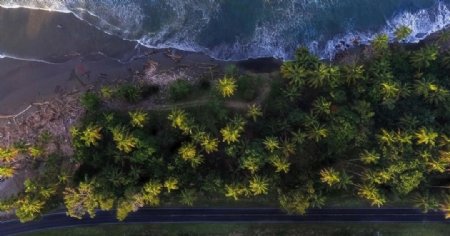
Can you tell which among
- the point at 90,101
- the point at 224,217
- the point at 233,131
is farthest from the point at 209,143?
the point at 90,101

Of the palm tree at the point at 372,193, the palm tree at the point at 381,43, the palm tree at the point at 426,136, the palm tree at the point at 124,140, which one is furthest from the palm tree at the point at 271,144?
the palm tree at the point at 381,43

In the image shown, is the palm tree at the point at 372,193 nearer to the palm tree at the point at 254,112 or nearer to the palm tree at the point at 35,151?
the palm tree at the point at 254,112

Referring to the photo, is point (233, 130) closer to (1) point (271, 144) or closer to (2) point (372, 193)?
(1) point (271, 144)

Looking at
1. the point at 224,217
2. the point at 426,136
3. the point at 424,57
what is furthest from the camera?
the point at 224,217

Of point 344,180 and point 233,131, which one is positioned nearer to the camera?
point 233,131

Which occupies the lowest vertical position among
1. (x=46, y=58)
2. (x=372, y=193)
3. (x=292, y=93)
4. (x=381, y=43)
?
(x=372, y=193)

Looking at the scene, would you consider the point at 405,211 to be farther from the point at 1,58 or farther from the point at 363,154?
the point at 1,58

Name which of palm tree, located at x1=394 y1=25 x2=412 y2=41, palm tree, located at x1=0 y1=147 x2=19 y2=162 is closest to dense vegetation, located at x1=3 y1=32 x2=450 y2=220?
palm tree, located at x1=394 y1=25 x2=412 y2=41
